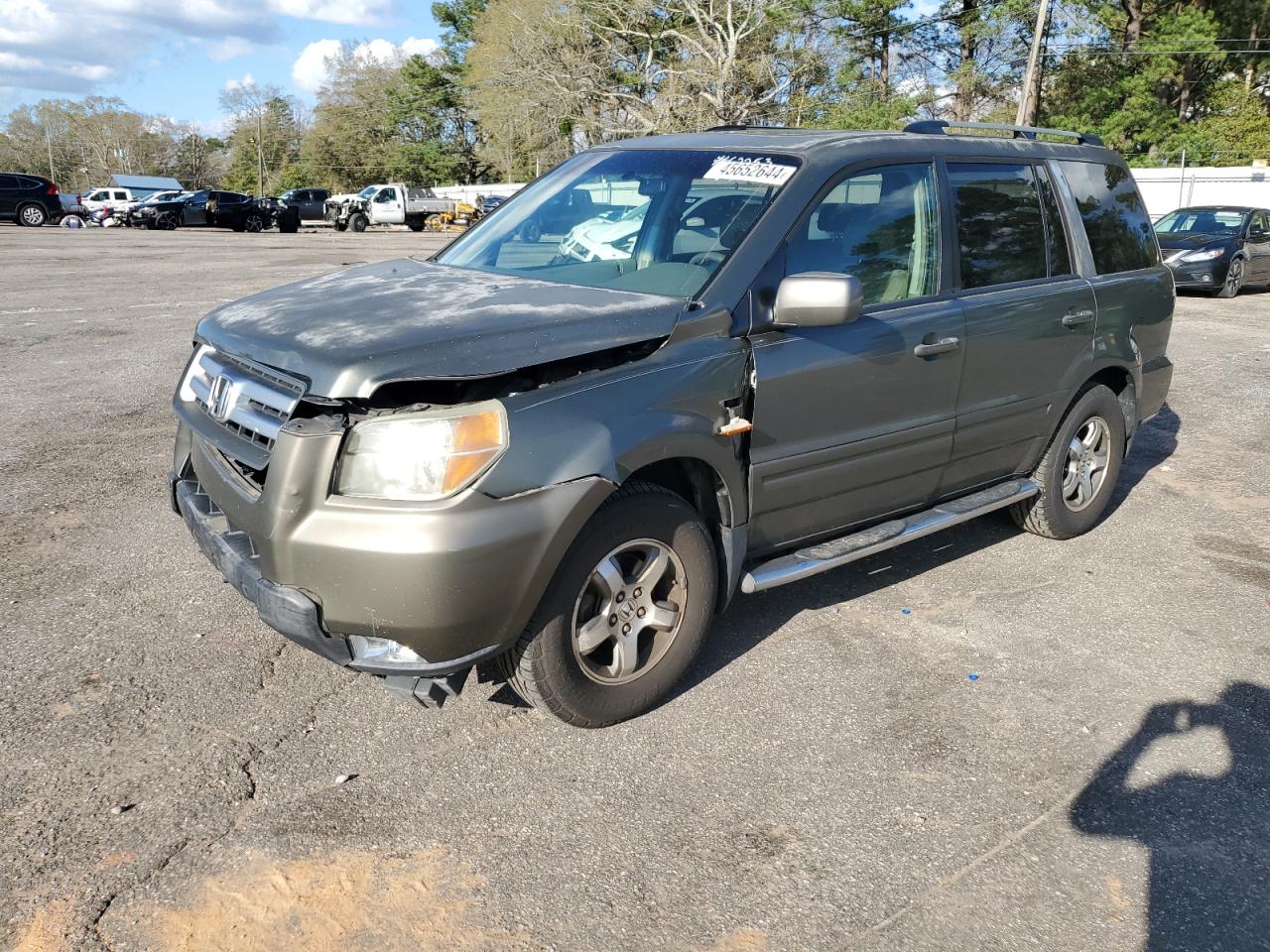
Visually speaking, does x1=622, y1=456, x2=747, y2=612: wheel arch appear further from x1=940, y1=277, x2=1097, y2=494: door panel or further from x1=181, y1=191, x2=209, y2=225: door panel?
x1=181, y1=191, x2=209, y2=225: door panel

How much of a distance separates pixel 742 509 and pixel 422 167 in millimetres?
79813

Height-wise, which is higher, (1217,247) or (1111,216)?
(1111,216)

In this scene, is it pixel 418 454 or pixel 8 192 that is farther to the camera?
pixel 8 192

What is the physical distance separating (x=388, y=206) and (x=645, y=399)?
43.7 meters

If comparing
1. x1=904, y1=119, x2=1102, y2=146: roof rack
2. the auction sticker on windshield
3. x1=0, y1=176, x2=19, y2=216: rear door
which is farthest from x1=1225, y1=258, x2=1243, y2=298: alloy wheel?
x1=0, y1=176, x2=19, y2=216: rear door

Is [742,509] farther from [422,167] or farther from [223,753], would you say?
[422,167]

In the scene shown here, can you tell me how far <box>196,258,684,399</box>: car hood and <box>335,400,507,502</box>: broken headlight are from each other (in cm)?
12

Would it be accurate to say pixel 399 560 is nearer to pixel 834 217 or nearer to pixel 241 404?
pixel 241 404

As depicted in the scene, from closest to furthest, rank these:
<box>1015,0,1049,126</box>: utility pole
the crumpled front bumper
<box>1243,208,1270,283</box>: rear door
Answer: the crumpled front bumper < <box>1243,208,1270,283</box>: rear door < <box>1015,0,1049,126</box>: utility pole

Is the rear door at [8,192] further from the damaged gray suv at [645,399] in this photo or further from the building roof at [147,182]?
the building roof at [147,182]

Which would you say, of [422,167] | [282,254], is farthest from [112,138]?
[282,254]

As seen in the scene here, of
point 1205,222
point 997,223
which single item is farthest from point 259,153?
point 997,223

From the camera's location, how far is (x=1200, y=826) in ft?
9.91

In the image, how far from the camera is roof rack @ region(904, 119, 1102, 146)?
466 centimetres
